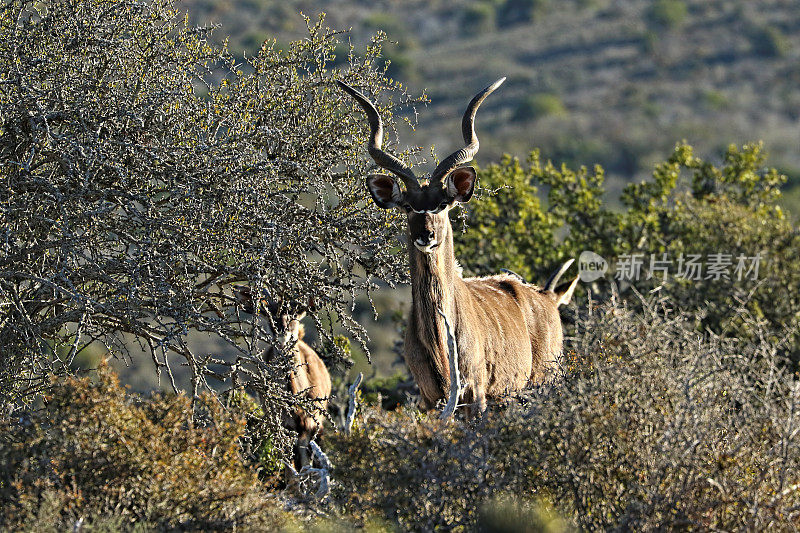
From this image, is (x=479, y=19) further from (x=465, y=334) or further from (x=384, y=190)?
(x=465, y=334)

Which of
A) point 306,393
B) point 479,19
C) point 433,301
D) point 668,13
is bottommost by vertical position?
point 306,393

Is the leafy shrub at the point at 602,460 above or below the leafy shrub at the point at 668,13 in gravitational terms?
below

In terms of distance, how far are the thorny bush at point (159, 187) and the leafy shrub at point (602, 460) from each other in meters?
2.07

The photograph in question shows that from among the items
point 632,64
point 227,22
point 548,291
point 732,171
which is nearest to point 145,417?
point 548,291

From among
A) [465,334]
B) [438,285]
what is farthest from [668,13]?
[438,285]

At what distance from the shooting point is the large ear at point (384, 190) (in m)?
8.64

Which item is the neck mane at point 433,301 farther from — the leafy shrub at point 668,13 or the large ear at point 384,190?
the leafy shrub at point 668,13

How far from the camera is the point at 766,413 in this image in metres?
7.12

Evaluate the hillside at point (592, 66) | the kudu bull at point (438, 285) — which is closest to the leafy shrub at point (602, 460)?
the kudu bull at point (438, 285)

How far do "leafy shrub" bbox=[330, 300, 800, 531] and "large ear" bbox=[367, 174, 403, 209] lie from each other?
2.17m

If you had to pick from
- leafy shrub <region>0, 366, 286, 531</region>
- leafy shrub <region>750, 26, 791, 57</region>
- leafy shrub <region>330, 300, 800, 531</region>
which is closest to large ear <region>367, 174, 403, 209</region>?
leafy shrub <region>330, 300, 800, 531</region>

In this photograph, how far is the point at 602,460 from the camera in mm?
6699

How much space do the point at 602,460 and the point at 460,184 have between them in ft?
9.09

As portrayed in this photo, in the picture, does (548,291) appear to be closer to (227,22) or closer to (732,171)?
(732,171)
